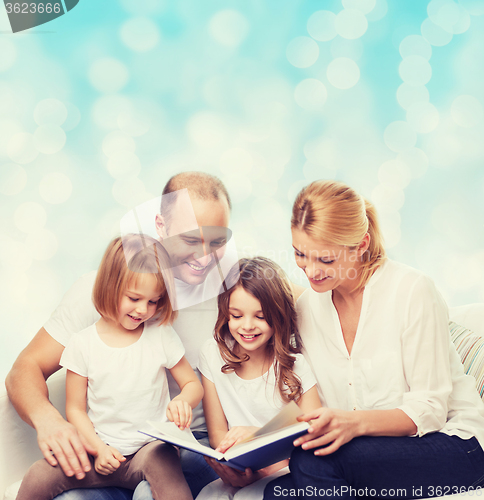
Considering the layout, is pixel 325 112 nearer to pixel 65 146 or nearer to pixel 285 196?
pixel 285 196

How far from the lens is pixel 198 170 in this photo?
1563 millimetres

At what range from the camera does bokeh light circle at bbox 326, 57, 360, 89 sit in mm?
1701

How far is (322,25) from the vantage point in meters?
1.73

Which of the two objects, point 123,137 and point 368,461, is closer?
point 368,461

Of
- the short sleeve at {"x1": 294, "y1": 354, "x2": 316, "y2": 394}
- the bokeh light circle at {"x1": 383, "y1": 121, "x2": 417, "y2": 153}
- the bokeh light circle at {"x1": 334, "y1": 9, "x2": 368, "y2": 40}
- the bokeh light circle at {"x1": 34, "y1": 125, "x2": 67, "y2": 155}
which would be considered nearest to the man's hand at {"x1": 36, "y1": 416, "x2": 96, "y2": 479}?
the short sleeve at {"x1": 294, "y1": 354, "x2": 316, "y2": 394}

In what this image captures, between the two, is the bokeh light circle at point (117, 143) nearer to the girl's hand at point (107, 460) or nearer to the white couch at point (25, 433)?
the white couch at point (25, 433)

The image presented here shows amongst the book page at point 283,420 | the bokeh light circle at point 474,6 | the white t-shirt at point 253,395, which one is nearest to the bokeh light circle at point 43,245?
the white t-shirt at point 253,395

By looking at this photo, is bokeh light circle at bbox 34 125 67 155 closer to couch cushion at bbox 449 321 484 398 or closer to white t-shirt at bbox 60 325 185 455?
white t-shirt at bbox 60 325 185 455

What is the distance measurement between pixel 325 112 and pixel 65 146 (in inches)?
36.5

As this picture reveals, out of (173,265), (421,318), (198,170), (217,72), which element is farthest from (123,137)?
(421,318)

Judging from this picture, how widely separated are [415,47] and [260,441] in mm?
1486

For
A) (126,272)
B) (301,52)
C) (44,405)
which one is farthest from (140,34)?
(44,405)

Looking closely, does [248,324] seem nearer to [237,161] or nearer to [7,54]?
[237,161]

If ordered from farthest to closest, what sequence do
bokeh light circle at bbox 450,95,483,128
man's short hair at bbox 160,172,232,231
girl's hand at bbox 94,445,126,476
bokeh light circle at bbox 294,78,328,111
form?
1. bokeh light circle at bbox 450,95,483,128
2. bokeh light circle at bbox 294,78,328,111
3. man's short hair at bbox 160,172,232,231
4. girl's hand at bbox 94,445,126,476
